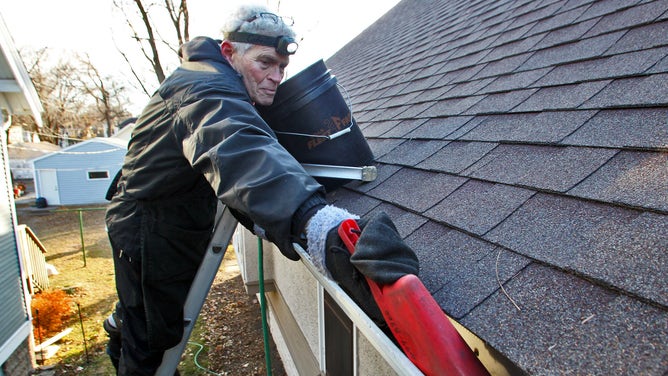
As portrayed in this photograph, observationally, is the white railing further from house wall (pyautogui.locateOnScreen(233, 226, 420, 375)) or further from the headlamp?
the headlamp

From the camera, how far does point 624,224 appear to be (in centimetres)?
99

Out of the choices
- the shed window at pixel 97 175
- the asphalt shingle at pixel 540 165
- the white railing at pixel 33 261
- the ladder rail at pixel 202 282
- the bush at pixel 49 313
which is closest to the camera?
the asphalt shingle at pixel 540 165

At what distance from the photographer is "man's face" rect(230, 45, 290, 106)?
1.74 meters

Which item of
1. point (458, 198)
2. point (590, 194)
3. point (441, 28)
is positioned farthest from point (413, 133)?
point (441, 28)

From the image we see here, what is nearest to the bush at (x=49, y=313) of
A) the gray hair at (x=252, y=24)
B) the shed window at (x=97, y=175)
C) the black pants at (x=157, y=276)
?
the black pants at (x=157, y=276)

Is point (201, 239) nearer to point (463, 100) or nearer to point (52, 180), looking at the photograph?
point (463, 100)

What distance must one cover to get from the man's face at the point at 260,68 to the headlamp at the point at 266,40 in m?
0.02

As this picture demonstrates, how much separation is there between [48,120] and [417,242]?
48.5m

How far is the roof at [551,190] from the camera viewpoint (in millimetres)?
803

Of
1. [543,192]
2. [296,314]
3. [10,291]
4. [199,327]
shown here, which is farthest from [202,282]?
[199,327]

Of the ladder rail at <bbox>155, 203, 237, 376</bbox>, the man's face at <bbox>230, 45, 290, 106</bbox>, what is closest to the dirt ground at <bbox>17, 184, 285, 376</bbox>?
the ladder rail at <bbox>155, 203, 237, 376</bbox>

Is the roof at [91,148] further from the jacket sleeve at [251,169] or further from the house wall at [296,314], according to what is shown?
the jacket sleeve at [251,169]

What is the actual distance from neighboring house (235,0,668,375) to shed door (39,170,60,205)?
78.1 ft

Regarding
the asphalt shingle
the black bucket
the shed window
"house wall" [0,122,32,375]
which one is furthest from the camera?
the shed window
